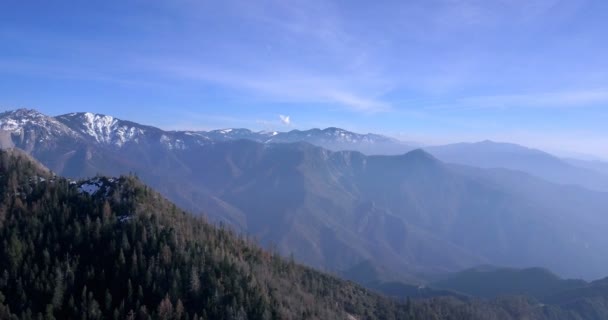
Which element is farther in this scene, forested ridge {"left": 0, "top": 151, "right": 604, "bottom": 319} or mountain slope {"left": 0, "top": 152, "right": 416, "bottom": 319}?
mountain slope {"left": 0, "top": 152, "right": 416, "bottom": 319}

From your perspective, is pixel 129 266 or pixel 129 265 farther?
pixel 129 265

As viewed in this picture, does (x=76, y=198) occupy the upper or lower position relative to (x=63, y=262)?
upper

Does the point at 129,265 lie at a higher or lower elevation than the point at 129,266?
higher

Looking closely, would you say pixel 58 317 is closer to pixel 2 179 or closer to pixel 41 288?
pixel 41 288

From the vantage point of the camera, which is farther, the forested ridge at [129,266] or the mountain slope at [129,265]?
the mountain slope at [129,265]

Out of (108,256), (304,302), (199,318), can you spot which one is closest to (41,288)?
(108,256)

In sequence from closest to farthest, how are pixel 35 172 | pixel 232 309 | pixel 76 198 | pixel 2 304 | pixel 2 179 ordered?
1. pixel 2 304
2. pixel 232 309
3. pixel 76 198
4. pixel 2 179
5. pixel 35 172

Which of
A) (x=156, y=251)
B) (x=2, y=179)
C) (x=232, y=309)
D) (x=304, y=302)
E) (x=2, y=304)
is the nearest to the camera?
(x=2, y=304)

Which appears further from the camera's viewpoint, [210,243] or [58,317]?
[210,243]
